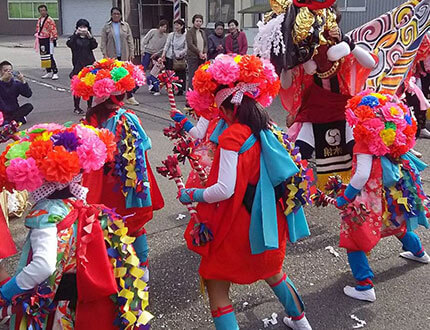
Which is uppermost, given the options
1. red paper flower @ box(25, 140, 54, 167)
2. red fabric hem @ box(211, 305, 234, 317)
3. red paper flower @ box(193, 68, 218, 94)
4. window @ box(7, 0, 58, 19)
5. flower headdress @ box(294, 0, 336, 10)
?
window @ box(7, 0, 58, 19)

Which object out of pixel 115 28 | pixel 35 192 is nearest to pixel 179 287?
pixel 35 192

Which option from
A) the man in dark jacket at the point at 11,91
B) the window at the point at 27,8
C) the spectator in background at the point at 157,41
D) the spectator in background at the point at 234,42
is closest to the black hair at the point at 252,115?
the man in dark jacket at the point at 11,91

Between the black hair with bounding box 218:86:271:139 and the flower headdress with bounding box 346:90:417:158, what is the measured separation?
35.9 inches

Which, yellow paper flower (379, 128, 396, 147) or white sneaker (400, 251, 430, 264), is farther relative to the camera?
white sneaker (400, 251, 430, 264)

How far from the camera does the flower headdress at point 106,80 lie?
396 centimetres

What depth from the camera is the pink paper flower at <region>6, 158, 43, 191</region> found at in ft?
7.97

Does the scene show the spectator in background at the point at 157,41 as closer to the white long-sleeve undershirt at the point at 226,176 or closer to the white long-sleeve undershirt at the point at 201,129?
the white long-sleeve undershirt at the point at 201,129

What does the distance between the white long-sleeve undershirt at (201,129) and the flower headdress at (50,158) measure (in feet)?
5.88

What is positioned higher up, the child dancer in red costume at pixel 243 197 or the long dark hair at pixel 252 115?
the long dark hair at pixel 252 115

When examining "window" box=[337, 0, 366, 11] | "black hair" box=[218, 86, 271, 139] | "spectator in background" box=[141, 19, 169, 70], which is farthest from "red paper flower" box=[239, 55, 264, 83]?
"window" box=[337, 0, 366, 11]

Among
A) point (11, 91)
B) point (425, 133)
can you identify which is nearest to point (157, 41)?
point (11, 91)

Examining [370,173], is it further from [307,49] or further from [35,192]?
[35,192]

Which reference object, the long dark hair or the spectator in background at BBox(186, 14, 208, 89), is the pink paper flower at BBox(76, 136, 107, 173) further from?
the spectator in background at BBox(186, 14, 208, 89)

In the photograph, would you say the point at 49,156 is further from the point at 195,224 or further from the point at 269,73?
the point at 269,73
